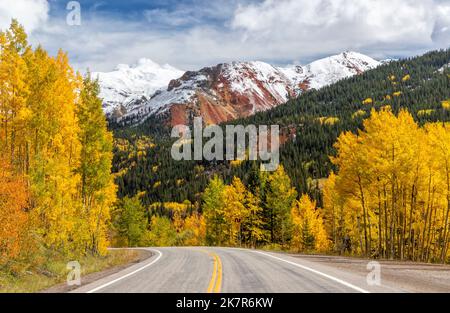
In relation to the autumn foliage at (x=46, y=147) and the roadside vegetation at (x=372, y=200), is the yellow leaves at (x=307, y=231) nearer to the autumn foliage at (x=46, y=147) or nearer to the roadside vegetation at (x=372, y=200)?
the roadside vegetation at (x=372, y=200)

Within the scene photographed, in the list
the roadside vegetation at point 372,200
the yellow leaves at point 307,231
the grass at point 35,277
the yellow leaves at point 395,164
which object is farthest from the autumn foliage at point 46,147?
the yellow leaves at point 307,231

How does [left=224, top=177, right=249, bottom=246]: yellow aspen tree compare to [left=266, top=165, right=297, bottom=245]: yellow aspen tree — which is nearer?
[left=266, top=165, right=297, bottom=245]: yellow aspen tree

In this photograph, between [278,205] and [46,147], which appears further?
[278,205]

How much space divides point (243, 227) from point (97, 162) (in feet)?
105

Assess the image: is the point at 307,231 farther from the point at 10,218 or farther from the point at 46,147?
the point at 10,218

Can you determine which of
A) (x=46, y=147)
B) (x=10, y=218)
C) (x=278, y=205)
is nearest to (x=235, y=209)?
(x=278, y=205)

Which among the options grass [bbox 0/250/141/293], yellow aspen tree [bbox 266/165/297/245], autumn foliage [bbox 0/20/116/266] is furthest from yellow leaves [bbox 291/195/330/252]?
grass [bbox 0/250/141/293]

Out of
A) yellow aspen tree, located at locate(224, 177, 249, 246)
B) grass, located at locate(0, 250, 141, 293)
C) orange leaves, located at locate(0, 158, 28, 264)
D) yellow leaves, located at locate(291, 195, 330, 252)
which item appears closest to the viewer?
grass, located at locate(0, 250, 141, 293)

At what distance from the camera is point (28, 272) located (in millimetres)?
15680

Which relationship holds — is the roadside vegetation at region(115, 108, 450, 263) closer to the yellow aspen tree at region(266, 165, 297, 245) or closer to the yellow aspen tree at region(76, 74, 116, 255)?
the yellow aspen tree at region(266, 165, 297, 245)

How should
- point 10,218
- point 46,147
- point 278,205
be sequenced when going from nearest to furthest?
1. point 10,218
2. point 46,147
3. point 278,205
